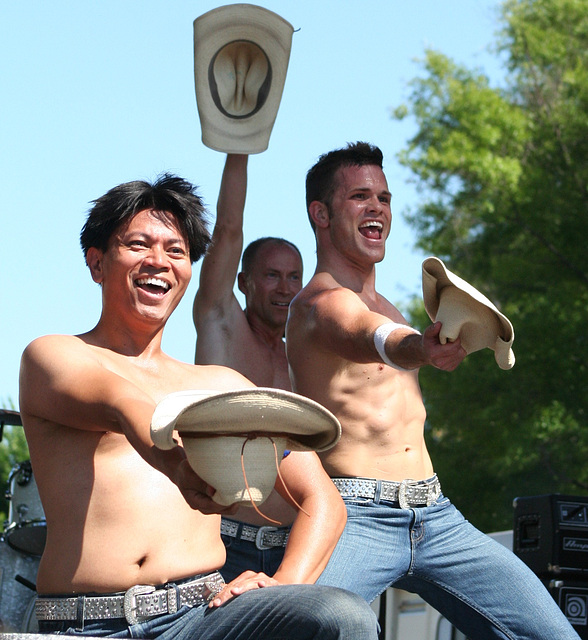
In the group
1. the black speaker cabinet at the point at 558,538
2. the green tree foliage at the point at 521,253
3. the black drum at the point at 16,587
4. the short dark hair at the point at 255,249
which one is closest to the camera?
the short dark hair at the point at 255,249

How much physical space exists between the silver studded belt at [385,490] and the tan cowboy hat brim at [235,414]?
112 cm

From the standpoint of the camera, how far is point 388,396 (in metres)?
3.41

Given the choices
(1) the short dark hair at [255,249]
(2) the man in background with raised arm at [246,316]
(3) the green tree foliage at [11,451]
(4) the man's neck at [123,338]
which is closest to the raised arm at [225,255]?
(2) the man in background with raised arm at [246,316]

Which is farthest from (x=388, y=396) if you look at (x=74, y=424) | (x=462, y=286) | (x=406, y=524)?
(x=74, y=424)

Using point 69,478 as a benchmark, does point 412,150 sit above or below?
above

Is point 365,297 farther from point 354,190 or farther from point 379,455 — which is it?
point 379,455

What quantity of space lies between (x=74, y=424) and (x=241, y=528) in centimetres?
109

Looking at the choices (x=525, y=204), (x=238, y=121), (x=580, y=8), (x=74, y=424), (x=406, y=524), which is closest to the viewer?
(x=74, y=424)

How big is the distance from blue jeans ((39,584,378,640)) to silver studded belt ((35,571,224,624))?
0.06ft

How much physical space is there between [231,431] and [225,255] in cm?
222

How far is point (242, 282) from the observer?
15.4 ft

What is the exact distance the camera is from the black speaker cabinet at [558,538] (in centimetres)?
479

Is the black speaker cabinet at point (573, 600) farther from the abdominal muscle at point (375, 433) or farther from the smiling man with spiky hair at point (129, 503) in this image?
the smiling man with spiky hair at point (129, 503)

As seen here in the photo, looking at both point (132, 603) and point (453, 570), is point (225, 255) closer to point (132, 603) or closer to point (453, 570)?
point (453, 570)
